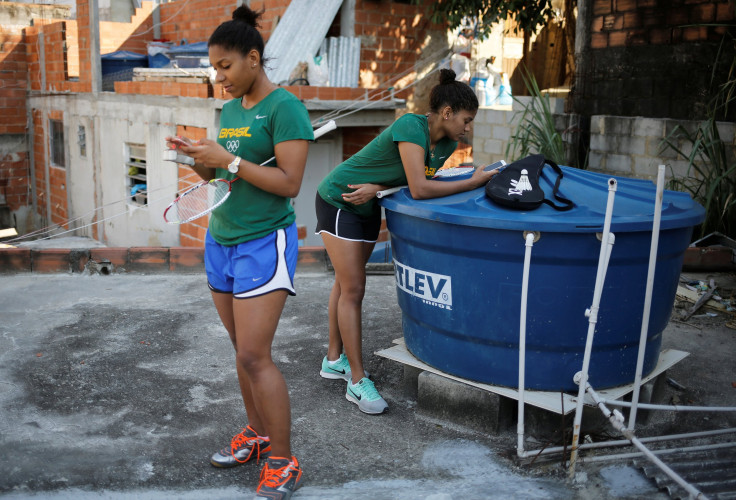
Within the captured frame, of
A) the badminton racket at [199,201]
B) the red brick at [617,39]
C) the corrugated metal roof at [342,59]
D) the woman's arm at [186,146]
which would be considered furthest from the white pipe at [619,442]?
the corrugated metal roof at [342,59]

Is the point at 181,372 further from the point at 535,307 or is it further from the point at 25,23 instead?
the point at 25,23

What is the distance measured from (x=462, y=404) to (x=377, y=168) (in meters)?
1.19

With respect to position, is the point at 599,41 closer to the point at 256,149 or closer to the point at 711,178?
the point at 711,178

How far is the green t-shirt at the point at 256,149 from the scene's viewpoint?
261 centimetres

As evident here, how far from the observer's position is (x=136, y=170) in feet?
33.4

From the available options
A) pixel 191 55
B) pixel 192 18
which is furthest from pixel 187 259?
pixel 192 18

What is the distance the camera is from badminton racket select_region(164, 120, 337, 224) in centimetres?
269

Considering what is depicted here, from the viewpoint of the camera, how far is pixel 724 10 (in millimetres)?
6000

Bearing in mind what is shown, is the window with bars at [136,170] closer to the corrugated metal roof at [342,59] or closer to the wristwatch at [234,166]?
the corrugated metal roof at [342,59]

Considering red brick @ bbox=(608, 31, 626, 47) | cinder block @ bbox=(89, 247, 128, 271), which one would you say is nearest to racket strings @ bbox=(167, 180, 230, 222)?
cinder block @ bbox=(89, 247, 128, 271)

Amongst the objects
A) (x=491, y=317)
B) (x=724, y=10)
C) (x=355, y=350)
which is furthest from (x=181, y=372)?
(x=724, y=10)

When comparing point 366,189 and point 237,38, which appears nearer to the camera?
point 237,38

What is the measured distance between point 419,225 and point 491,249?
0.38 m

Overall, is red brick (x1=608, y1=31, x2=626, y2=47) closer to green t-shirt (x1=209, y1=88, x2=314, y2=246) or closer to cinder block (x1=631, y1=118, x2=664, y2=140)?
cinder block (x1=631, y1=118, x2=664, y2=140)
